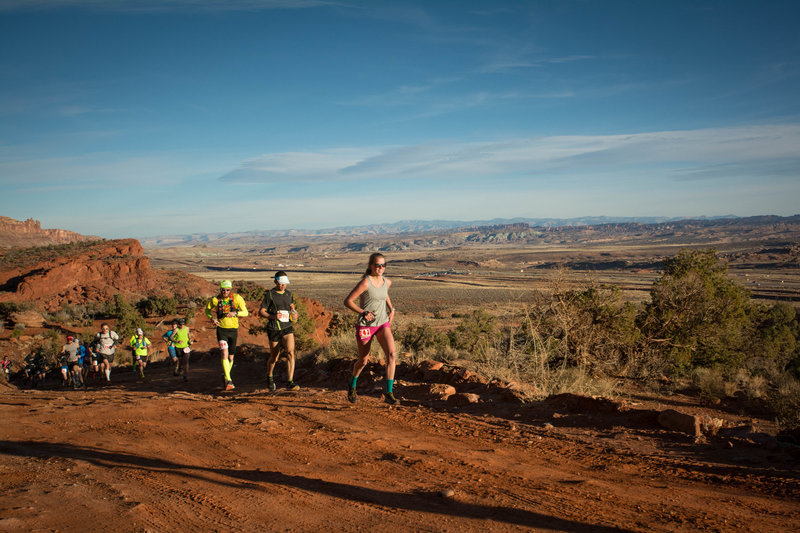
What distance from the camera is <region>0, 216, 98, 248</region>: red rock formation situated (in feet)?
278

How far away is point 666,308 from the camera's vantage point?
14945 mm

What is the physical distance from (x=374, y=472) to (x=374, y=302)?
2441 millimetres

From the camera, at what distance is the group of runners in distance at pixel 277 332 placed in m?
6.36

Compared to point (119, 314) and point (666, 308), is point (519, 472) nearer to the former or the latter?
point (666, 308)

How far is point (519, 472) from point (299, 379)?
7.04m

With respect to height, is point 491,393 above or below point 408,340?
above

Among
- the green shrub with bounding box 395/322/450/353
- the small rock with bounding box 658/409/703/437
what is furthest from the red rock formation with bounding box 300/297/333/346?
the small rock with bounding box 658/409/703/437

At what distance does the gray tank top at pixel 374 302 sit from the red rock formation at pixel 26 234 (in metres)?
88.9

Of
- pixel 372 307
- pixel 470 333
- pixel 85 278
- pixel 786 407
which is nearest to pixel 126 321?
pixel 85 278

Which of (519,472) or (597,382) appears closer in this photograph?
(519,472)

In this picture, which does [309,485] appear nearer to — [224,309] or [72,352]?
[224,309]

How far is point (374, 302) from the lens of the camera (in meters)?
6.35

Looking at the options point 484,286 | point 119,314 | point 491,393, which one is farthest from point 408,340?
point 484,286

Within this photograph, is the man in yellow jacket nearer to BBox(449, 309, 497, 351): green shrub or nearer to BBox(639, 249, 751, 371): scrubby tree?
BBox(449, 309, 497, 351): green shrub
